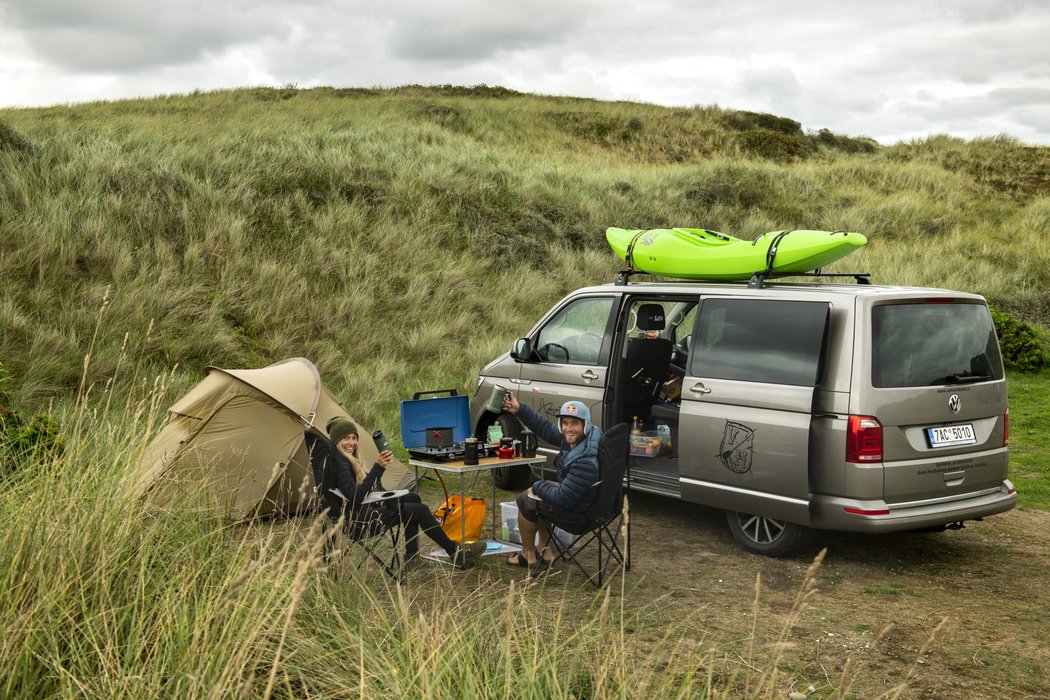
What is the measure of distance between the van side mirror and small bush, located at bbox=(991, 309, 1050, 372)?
9.35 m

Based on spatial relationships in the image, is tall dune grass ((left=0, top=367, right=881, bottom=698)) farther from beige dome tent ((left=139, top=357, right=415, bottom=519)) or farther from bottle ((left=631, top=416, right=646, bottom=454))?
bottle ((left=631, top=416, right=646, bottom=454))

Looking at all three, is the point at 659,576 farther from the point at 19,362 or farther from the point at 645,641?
the point at 19,362

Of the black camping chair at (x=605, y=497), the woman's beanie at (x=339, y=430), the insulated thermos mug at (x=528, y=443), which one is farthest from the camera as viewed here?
the insulated thermos mug at (x=528, y=443)

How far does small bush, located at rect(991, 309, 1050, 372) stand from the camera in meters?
14.6

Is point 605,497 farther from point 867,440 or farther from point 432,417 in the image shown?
point 432,417

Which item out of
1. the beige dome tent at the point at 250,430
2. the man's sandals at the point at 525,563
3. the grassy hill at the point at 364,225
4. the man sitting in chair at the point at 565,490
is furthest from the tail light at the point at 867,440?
the grassy hill at the point at 364,225

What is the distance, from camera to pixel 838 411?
608cm

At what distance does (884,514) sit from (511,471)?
3.84m

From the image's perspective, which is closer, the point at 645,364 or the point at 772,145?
the point at 645,364

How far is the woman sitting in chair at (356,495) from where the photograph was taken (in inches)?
242

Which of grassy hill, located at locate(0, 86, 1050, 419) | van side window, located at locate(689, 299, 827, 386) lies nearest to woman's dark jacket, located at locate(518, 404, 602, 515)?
van side window, located at locate(689, 299, 827, 386)

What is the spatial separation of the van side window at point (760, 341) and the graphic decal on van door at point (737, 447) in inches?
14.2

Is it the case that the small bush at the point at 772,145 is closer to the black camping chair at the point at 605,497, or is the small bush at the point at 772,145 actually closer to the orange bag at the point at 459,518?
the orange bag at the point at 459,518

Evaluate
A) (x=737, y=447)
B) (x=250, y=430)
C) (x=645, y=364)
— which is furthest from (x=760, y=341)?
(x=250, y=430)
